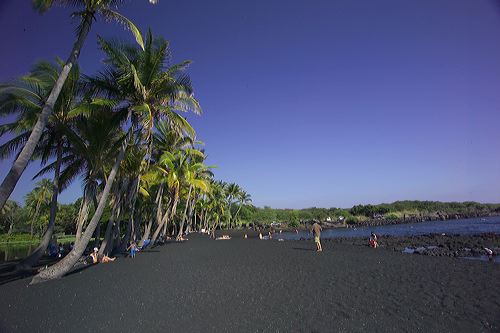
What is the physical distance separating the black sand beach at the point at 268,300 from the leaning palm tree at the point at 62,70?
3562 millimetres

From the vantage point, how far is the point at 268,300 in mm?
7688

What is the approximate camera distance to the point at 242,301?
7.71 metres

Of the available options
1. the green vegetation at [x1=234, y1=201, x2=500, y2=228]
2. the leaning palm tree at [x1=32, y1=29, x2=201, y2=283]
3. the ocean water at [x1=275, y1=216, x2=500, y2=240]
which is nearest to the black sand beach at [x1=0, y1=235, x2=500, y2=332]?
the leaning palm tree at [x1=32, y1=29, x2=201, y2=283]

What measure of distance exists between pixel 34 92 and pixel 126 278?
1026 cm

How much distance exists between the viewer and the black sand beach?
240 inches

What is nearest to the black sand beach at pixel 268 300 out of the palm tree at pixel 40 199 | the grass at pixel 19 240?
the palm tree at pixel 40 199

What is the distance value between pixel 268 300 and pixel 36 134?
8418 millimetres

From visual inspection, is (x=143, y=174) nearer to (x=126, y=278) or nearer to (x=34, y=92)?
(x=34, y=92)

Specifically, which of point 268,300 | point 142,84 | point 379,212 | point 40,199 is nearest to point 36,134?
point 142,84

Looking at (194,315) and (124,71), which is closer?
(194,315)

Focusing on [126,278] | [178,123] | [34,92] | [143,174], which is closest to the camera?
[126,278]

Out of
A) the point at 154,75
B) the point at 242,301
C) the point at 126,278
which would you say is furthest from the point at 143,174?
the point at 242,301

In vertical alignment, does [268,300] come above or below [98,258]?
below

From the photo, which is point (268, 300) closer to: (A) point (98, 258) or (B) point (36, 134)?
(B) point (36, 134)
